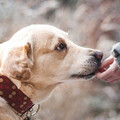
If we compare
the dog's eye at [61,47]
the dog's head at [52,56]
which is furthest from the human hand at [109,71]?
the dog's eye at [61,47]

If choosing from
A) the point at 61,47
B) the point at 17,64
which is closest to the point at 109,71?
the point at 61,47

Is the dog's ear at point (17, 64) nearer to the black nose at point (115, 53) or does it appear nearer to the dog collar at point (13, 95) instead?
the dog collar at point (13, 95)

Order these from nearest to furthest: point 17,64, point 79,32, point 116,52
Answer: point 17,64
point 116,52
point 79,32

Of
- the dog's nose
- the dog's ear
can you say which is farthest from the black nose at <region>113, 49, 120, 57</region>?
the dog's ear

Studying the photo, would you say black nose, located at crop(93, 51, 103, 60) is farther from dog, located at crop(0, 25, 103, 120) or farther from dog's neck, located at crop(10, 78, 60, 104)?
dog's neck, located at crop(10, 78, 60, 104)

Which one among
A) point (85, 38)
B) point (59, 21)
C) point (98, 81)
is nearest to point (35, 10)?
point (59, 21)

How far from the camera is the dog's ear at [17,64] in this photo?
6.65ft

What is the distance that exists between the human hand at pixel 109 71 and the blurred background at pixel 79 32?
1.62 m

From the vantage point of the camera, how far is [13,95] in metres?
2.09

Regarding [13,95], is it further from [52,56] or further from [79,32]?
[79,32]

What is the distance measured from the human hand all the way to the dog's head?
0.16ft

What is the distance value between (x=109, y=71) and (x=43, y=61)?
40 cm

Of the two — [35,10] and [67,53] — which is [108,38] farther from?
[67,53]

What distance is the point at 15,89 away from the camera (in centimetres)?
210
